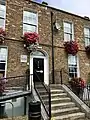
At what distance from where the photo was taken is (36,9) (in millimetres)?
11750

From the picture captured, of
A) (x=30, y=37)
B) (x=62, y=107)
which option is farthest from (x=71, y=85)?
(x=30, y=37)

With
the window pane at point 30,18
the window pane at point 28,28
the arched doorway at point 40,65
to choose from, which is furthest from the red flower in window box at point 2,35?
the arched doorway at point 40,65

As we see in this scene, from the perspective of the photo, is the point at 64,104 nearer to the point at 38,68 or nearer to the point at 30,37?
the point at 38,68

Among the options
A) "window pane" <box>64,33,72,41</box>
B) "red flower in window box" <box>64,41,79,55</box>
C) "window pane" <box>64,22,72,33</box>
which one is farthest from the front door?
"window pane" <box>64,22,72,33</box>

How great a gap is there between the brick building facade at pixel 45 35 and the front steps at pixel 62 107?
231 cm

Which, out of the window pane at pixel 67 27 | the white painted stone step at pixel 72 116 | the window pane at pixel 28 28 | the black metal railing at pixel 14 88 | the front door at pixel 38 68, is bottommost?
the white painted stone step at pixel 72 116

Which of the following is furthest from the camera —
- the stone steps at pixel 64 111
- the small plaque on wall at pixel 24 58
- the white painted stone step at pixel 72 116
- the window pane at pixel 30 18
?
the window pane at pixel 30 18

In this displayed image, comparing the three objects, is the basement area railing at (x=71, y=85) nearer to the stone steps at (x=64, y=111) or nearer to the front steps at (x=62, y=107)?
the front steps at (x=62, y=107)

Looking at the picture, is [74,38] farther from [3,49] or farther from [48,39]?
[3,49]

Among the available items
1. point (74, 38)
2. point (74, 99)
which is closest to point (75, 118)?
point (74, 99)

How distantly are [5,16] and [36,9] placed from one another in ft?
7.98

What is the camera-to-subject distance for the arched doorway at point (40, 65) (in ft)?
36.2

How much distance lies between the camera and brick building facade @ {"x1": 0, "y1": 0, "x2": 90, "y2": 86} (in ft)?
33.7

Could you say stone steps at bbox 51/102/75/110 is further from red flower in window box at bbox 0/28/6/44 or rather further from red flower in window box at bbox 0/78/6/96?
red flower in window box at bbox 0/28/6/44
